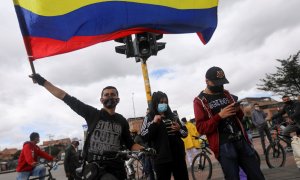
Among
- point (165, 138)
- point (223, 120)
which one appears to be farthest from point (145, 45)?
point (223, 120)

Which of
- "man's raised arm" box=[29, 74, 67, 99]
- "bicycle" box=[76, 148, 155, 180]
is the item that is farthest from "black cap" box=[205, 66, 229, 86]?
"man's raised arm" box=[29, 74, 67, 99]

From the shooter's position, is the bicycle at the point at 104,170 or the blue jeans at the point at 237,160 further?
the blue jeans at the point at 237,160

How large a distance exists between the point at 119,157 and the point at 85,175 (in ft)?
1.34

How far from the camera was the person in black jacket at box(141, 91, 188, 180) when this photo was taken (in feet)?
17.3

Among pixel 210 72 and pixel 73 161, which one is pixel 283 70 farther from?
pixel 210 72

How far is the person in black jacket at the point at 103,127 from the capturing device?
13.3ft

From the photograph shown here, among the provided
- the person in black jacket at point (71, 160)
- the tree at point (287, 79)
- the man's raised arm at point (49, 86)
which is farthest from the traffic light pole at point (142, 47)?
the tree at point (287, 79)

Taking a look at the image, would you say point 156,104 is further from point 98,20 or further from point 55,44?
point 55,44

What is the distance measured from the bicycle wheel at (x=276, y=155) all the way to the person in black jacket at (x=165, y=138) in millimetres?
4622

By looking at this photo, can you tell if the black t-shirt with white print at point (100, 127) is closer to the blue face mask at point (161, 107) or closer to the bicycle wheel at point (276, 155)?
the blue face mask at point (161, 107)

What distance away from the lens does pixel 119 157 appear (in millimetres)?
4094

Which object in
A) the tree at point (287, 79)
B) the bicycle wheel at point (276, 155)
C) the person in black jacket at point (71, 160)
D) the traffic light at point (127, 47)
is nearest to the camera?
the traffic light at point (127, 47)

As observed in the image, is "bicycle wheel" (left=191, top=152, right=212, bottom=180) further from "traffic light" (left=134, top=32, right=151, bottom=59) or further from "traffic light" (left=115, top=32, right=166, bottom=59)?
"traffic light" (left=134, top=32, right=151, bottom=59)

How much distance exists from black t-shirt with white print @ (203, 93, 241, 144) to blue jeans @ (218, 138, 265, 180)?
104mm
